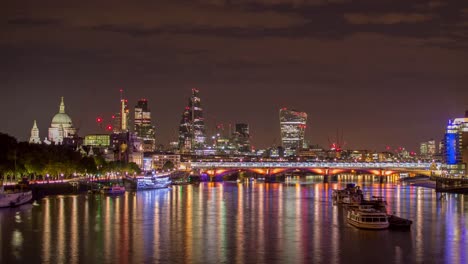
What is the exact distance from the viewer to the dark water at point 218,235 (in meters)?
52.1

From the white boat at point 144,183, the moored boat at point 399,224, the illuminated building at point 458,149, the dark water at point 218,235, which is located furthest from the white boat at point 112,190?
the illuminated building at point 458,149

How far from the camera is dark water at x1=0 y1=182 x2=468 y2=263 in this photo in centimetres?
5206

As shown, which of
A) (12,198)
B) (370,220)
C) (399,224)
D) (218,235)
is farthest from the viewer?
(12,198)

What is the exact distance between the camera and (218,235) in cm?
6228

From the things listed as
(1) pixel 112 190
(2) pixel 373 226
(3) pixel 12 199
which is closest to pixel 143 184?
(1) pixel 112 190

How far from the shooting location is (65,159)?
128750mm

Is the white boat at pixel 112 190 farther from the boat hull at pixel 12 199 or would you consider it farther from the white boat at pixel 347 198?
the white boat at pixel 347 198

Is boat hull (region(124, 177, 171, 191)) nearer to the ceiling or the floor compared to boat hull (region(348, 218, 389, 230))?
nearer to the ceiling

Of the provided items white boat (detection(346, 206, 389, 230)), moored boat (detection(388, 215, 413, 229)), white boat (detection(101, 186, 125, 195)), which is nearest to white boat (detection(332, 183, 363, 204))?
white boat (detection(346, 206, 389, 230))

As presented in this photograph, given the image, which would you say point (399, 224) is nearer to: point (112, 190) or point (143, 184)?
point (112, 190)

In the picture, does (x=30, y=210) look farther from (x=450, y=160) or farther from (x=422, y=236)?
(x=450, y=160)

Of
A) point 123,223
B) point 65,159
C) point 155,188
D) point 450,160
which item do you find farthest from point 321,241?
point 450,160

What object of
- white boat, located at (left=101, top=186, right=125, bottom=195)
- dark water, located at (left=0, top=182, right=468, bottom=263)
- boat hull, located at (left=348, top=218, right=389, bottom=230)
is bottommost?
dark water, located at (left=0, top=182, right=468, bottom=263)

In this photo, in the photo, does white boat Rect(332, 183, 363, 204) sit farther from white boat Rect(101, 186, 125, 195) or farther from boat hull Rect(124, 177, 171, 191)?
boat hull Rect(124, 177, 171, 191)
